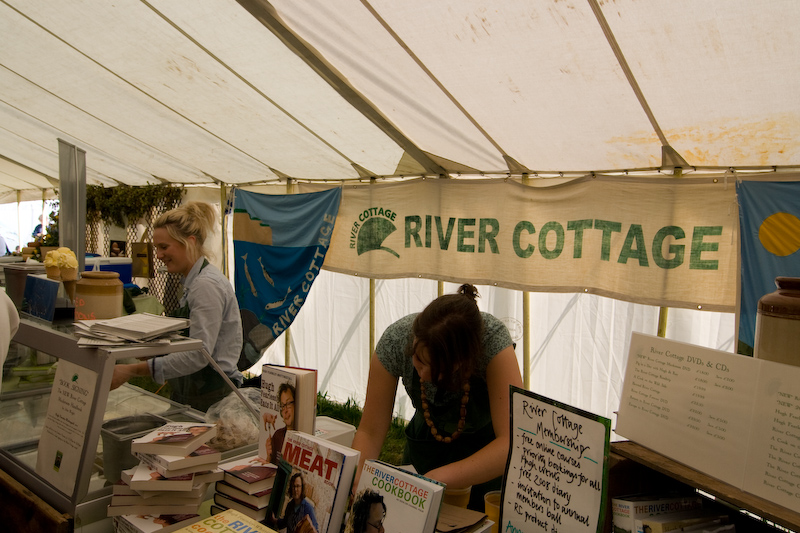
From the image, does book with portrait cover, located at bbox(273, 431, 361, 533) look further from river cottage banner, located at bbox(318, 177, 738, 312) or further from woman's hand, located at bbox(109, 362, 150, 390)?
river cottage banner, located at bbox(318, 177, 738, 312)

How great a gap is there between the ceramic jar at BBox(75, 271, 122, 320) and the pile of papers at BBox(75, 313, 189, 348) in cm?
22

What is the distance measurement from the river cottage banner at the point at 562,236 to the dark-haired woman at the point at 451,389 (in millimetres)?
1689

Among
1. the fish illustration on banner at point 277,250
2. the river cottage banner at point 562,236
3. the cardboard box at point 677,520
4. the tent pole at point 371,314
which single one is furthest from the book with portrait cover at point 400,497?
the fish illustration on banner at point 277,250

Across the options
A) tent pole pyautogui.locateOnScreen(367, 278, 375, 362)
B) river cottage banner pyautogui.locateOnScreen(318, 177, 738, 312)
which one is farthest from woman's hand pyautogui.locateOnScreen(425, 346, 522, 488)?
tent pole pyautogui.locateOnScreen(367, 278, 375, 362)

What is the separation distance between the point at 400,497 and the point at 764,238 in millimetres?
2552

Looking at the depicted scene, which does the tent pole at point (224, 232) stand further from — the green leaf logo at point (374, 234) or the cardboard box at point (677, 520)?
the cardboard box at point (677, 520)

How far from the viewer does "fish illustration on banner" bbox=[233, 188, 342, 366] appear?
4734 mm

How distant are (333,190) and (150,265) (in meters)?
3.51

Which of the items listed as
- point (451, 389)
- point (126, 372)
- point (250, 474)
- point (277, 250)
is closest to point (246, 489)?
point (250, 474)

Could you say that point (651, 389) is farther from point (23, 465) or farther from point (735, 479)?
point (23, 465)

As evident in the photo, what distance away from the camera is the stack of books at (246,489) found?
1.38 meters

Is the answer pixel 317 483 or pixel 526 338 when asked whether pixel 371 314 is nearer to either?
pixel 526 338

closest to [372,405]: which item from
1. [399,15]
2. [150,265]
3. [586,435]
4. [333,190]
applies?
[586,435]

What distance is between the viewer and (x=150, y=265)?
22.5ft
